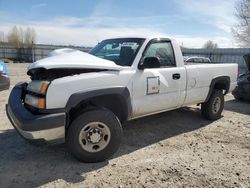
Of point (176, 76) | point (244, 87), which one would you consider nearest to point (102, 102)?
point (176, 76)

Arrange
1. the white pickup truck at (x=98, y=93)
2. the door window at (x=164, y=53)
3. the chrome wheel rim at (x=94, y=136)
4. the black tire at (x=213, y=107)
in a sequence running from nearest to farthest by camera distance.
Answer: the white pickup truck at (x=98, y=93) < the chrome wheel rim at (x=94, y=136) < the door window at (x=164, y=53) < the black tire at (x=213, y=107)

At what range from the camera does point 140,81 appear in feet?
13.8

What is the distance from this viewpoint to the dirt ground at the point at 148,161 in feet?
10.8

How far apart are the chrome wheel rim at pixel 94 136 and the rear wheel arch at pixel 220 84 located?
2.98 meters

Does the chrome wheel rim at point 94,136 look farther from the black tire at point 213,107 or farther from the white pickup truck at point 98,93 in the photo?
the black tire at point 213,107

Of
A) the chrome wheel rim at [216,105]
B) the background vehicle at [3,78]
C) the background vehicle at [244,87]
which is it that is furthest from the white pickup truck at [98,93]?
the background vehicle at [244,87]

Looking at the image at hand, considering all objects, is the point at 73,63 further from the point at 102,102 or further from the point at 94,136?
the point at 94,136

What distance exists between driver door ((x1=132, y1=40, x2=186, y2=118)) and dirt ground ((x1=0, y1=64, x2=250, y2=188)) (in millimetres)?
678

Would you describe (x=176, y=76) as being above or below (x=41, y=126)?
above

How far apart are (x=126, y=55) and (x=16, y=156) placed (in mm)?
2389

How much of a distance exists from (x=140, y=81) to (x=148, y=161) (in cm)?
127

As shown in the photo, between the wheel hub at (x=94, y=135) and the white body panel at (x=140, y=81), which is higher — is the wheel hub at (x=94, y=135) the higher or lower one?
the lower one

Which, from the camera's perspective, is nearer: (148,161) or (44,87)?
(44,87)

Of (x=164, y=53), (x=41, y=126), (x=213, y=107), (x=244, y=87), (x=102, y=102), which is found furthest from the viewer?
(x=244, y=87)
